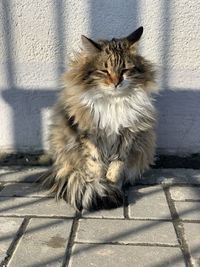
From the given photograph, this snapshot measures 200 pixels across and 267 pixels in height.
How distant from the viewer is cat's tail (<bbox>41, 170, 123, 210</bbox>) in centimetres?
268

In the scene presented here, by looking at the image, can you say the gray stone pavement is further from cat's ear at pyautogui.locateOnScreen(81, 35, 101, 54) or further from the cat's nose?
cat's ear at pyautogui.locateOnScreen(81, 35, 101, 54)

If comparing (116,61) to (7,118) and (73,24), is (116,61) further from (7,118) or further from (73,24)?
(7,118)

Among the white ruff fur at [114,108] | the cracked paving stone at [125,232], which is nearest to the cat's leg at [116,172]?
the white ruff fur at [114,108]

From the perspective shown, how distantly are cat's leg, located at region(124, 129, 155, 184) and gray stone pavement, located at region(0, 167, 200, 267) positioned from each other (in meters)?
0.10

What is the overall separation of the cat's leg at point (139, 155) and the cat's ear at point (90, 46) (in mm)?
643

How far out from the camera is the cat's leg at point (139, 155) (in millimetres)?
3031

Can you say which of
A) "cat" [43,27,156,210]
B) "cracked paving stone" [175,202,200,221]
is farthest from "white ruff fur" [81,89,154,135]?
"cracked paving stone" [175,202,200,221]

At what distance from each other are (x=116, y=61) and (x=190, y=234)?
44.4 inches

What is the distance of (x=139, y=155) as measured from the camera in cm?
306

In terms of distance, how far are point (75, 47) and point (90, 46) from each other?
65 cm

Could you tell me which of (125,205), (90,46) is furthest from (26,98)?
(125,205)

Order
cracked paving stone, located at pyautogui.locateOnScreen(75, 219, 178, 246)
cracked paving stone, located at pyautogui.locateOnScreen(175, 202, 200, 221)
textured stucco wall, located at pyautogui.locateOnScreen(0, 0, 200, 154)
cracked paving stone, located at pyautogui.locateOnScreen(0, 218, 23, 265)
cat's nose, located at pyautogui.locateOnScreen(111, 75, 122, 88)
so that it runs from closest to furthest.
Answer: cracked paving stone, located at pyautogui.locateOnScreen(0, 218, 23, 265) < cracked paving stone, located at pyautogui.locateOnScreen(75, 219, 178, 246) < cracked paving stone, located at pyautogui.locateOnScreen(175, 202, 200, 221) < cat's nose, located at pyautogui.locateOnScreen(111, 75, 122, 88) < textured stucco wall, located at pyautogui.locateOnScreen(0, 0, 200, 154)

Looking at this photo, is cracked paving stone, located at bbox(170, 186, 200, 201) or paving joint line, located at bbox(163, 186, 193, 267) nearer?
paving joint line, located at bbox(163, 186, 193, 267)

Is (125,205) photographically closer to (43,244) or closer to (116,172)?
(116,172)
